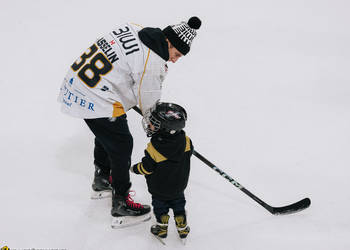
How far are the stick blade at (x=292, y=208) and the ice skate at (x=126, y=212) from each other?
2.71 ft

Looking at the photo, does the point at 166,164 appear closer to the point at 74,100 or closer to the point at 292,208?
the point at 74,100

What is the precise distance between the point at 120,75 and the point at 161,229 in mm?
898

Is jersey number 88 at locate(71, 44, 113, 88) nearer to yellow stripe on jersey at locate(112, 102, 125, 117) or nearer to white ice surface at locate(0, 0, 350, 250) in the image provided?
yellow stripe on jersey at locate(112, 102, 125, 117)

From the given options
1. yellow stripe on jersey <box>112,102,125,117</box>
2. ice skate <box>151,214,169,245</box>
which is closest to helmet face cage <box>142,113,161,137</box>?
yellow stripe on jersey <box>112,102,125,117</box>

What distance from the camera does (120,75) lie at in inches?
A: 64.8

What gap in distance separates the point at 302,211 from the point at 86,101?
5.12 feet

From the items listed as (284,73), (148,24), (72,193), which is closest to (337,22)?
(284,73)

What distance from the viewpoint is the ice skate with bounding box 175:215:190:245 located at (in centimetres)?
181

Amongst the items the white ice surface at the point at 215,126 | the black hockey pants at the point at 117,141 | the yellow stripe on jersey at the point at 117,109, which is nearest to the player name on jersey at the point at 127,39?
the yellow stripe on jersey at the point at 117,109

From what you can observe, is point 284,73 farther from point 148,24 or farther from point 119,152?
point 119,152

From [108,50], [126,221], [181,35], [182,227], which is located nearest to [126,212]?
[126,221]

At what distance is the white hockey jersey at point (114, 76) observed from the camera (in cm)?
161

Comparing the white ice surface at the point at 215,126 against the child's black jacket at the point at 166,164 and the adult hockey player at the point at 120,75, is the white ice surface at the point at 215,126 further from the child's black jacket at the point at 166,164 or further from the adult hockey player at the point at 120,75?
the adult hockey player at the point at 120,75

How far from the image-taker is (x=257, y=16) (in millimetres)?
4676
